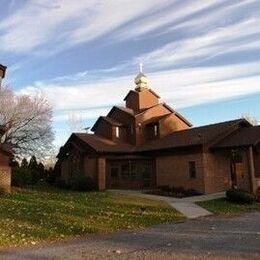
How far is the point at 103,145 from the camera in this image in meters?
41.1

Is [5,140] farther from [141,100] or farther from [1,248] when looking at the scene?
[1,248]

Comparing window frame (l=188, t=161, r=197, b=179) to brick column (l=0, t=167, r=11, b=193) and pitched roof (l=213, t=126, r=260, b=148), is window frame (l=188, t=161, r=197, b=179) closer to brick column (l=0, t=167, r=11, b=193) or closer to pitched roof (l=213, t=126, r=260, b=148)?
pitched roof (l=213, t=126, r=260, b=148)

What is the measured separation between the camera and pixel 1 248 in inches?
505

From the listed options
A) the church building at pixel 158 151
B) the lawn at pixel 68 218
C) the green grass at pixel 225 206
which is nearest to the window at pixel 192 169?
the church building at pixel 158 151

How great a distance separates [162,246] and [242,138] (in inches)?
880

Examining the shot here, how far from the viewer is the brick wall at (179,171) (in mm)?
34875

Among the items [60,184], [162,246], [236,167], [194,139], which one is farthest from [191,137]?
[162,246]

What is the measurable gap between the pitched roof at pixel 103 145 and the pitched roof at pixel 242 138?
9.35 meters

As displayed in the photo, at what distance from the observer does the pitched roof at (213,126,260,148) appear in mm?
32781

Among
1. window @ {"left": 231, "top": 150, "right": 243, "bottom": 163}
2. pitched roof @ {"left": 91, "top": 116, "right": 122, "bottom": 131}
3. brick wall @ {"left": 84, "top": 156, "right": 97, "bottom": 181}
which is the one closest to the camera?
window @ {"left": 231, "top": 150, "right": 243, "bottom": 163}

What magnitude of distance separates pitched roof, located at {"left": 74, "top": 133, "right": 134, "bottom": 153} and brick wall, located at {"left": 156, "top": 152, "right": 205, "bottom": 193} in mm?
3566

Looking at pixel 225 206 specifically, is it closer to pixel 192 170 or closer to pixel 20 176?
pixel 192 170

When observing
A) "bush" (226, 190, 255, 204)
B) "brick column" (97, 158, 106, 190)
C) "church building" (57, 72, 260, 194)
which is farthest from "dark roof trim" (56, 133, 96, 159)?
"bush" (226, 190, 255, 204)

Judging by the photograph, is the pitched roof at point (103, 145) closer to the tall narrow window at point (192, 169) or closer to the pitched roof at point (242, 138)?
the tall narrow window at point (192, 169)
